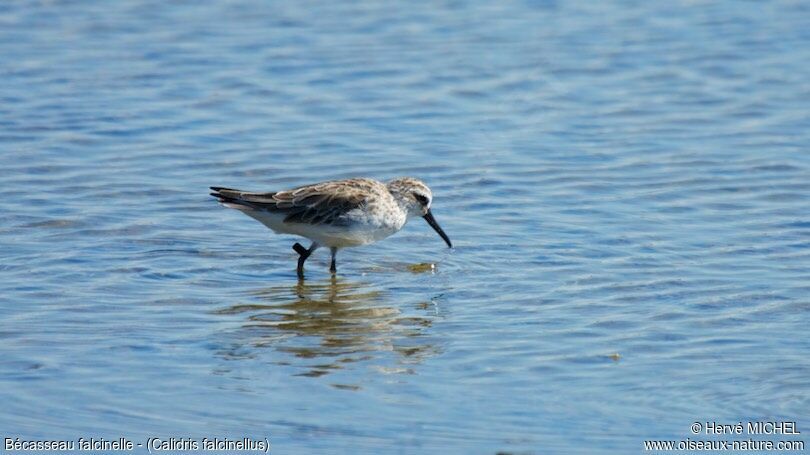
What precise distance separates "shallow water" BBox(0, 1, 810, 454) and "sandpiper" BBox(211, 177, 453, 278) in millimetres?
305

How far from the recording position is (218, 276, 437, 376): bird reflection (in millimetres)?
9117

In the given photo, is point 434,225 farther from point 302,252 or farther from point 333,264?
point 302,252

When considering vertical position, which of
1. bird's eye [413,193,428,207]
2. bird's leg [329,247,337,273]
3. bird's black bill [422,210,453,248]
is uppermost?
bird's eye [413,193,428,207]

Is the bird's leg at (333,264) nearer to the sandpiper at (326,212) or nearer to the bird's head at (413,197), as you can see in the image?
the sandpiper at (326,212)

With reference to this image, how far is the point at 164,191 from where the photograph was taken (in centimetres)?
1348

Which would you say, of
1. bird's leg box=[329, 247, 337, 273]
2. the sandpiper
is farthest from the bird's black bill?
bird's leg box=[329, 247, 337, 273]

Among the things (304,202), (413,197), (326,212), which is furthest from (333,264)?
(413,197)

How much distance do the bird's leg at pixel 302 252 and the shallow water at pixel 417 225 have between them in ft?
0.57

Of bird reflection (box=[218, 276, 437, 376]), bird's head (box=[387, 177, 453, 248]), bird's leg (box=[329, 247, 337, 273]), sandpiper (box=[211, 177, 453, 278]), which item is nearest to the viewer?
bird reflection (box=[218, 276, 437, 376])

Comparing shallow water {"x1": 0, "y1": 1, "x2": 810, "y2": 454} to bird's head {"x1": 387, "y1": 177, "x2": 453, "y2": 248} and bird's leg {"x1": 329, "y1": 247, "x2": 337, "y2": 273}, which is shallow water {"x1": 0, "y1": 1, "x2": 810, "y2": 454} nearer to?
bird's leg {"x1": 329, "y1": 247, "x2": 337, "y2": 273}

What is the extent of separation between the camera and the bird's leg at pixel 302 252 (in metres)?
11.5

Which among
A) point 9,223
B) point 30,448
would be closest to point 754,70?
point 9,223

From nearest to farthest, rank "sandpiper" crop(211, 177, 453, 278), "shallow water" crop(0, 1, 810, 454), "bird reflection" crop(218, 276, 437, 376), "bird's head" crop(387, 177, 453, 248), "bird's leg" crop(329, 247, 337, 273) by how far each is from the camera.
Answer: "shallow water" crop(0, 1, 810, 454) < "bird reflection" crop(218, 276, 437, 376) < "sandpiper" crop(211, 177, 453, 278) < "bird's leg" crop(329, 247, 337, 273) < "bird's head" crop(387, 177, 453, 248)

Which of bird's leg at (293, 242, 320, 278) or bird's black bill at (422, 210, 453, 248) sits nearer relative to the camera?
bird's leg at (293, 242, 320, 278)
